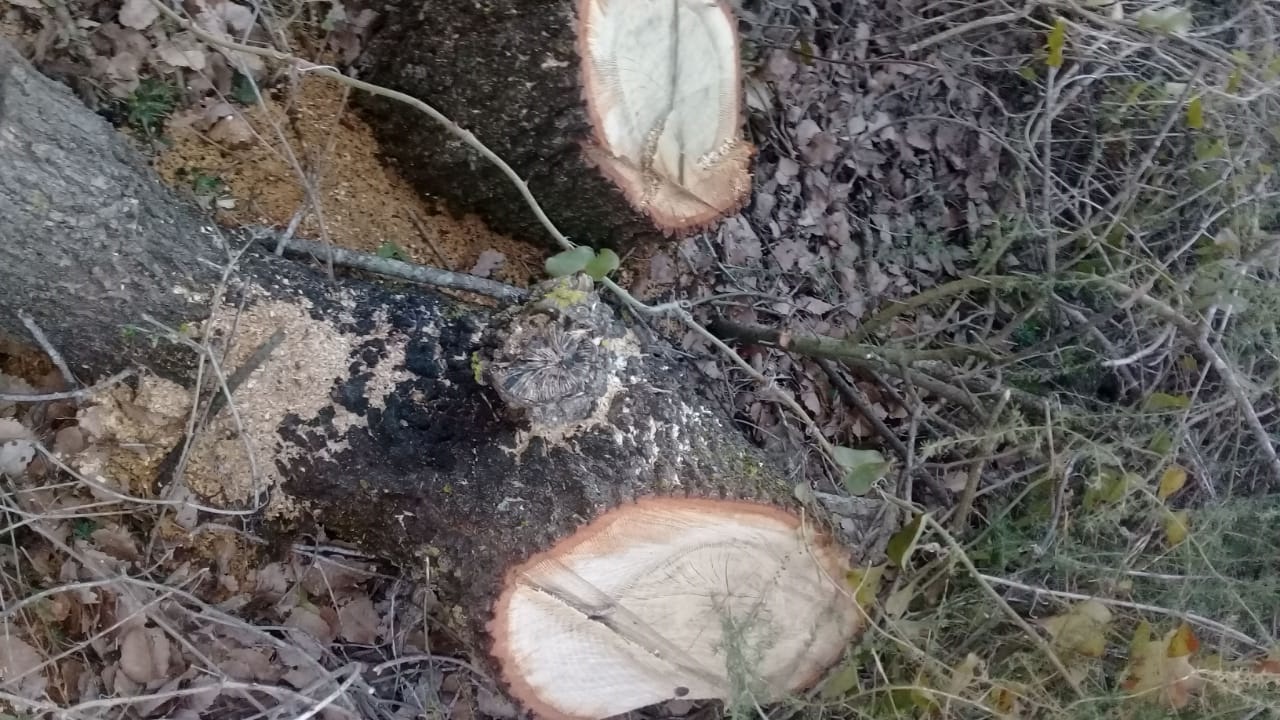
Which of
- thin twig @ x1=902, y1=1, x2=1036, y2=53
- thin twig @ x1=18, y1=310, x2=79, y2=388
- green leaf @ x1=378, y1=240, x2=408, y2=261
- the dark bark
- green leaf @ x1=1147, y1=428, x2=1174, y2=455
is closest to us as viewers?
the dark bark

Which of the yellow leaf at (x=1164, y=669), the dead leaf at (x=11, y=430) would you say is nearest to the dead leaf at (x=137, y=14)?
the dead leaf at (x=11, y=430)

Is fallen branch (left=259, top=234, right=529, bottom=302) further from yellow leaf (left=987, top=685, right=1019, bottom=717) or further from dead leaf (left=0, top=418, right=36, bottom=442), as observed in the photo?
yellow leaf (left=987, top=685, right=1019, bottom=717)

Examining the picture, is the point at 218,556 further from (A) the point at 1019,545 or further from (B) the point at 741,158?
(A) the point at 1019,545

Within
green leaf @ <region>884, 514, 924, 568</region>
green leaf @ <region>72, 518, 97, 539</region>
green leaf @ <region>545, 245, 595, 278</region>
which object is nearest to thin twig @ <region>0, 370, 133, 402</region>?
green leaf @ <region>72, 518, 97, 539</region>

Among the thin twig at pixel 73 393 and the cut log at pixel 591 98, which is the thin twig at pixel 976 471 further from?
the thin twig at pixel 73 393

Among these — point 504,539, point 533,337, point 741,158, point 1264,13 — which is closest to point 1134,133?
point 1264,13
